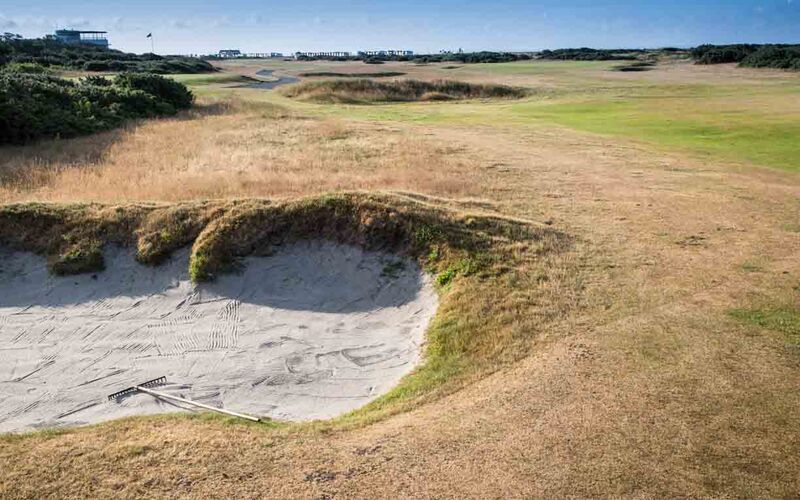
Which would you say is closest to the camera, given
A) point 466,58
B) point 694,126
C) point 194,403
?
point 194,403

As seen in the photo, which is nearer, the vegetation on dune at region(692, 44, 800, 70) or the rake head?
the rake head

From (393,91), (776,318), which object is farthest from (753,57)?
(776,318)

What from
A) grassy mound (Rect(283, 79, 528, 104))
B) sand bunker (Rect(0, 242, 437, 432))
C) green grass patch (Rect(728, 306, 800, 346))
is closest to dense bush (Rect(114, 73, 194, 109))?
grassy mound (Rect(283, 79, 528, 104))

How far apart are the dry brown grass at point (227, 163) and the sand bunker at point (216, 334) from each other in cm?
315

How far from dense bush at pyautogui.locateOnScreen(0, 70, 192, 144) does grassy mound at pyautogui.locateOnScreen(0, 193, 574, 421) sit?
570 inches

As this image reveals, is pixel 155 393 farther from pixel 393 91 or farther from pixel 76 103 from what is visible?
pixel 393 91

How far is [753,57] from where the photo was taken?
318ft

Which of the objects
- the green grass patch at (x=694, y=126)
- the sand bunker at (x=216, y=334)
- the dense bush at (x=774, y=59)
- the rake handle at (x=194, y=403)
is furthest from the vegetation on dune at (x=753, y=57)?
the rake handle at (x=194, y=403)

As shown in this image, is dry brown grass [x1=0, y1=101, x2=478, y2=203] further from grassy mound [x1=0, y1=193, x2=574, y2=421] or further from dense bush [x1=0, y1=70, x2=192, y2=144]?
dense bush [x1=0, y1=70, x2=192, y2=144]

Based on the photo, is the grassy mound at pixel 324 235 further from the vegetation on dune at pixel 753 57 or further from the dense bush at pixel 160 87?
the vegetation on dune at pixel 753 57

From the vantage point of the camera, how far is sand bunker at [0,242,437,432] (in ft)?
32.4

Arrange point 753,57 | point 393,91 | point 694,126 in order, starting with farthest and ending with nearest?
point 753,57, point 393,91, point 694,126

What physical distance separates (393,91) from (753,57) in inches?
2527

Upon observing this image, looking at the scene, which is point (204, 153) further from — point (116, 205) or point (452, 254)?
point (452, 254)
